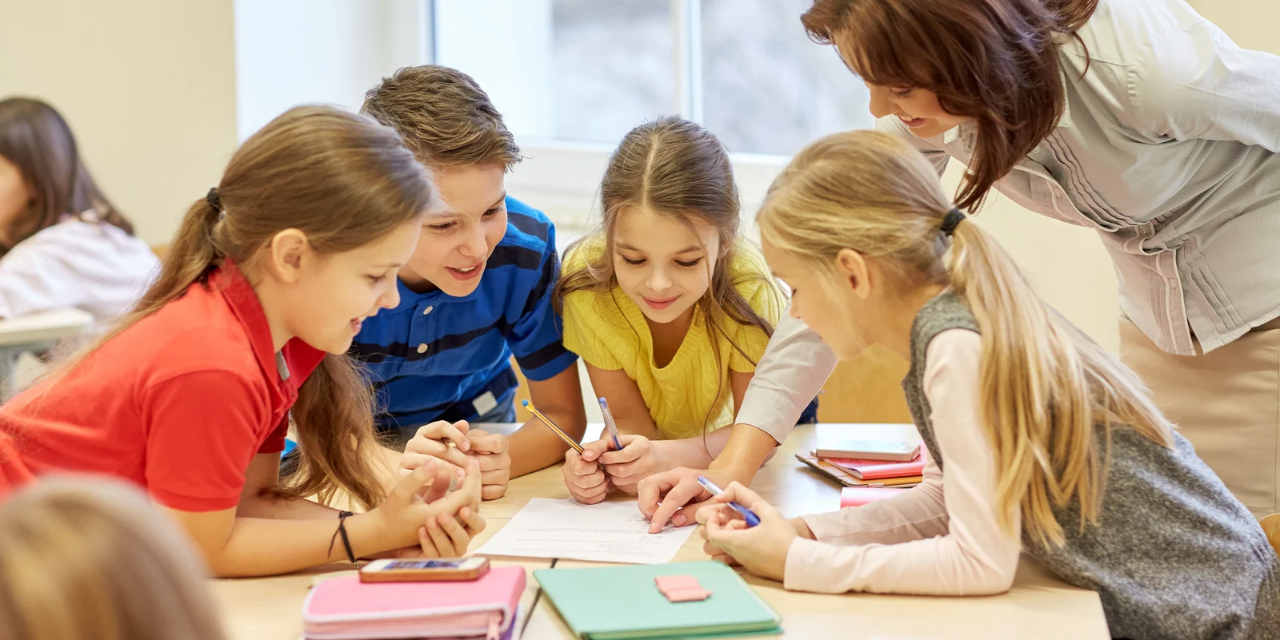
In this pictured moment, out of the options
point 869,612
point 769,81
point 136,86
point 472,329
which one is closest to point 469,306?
point 472,329

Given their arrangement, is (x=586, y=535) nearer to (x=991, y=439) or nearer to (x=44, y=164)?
(x=991, y=439)

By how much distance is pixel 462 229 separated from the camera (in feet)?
4.94

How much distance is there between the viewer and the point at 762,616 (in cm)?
93

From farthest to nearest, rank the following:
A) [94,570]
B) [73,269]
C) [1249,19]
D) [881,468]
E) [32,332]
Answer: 1. [73,269]
2. [32,332]
3. [1249,19]
4. [881,468]
5. [94,570]

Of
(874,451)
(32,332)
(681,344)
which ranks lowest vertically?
(32,332)

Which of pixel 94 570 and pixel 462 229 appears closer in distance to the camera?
pixel 94 570

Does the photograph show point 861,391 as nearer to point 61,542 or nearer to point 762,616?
point 762,616

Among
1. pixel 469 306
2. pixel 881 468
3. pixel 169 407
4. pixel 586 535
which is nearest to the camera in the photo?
pixel 169 407

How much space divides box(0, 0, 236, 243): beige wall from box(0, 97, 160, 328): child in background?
0.18 metres

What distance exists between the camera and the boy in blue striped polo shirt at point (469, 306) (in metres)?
1.47

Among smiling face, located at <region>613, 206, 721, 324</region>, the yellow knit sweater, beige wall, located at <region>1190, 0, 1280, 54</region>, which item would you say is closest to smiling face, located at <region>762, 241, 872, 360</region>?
smiling face, located at <region>613, 206, 721, 324</region>

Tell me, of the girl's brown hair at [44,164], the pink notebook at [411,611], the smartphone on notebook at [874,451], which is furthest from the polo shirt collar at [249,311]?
the girl's brown hair at [44,164]

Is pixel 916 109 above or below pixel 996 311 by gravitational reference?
above

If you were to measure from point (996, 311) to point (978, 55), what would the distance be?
341mm
